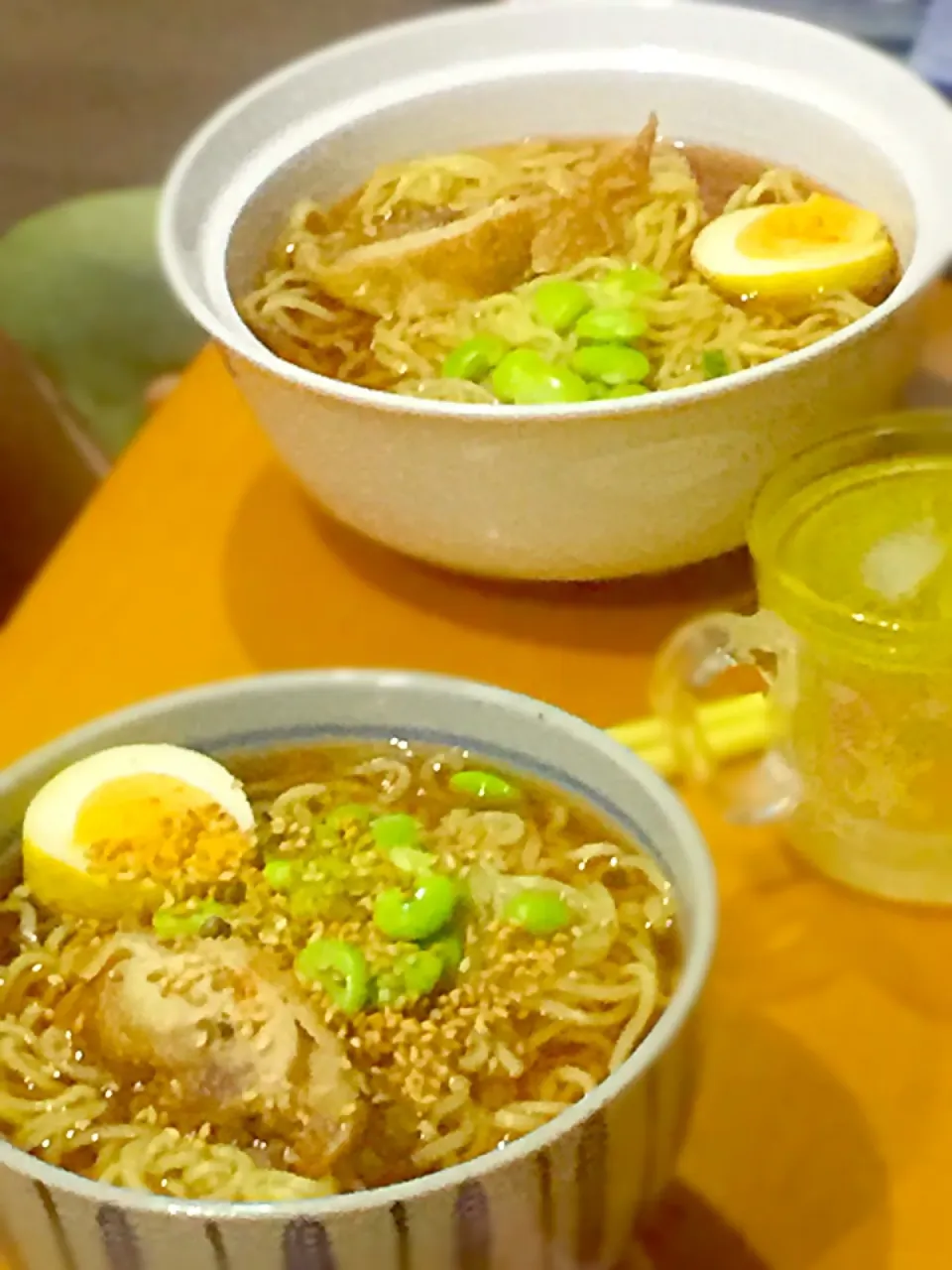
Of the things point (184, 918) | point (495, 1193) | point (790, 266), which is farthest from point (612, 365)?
point (495, 1193)

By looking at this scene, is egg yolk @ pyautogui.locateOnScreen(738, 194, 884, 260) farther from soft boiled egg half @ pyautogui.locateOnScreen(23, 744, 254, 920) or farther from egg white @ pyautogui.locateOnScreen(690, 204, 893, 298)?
soft boiled egg half @ pyautogui.locateOnScreen(23, 744, 254, 920)

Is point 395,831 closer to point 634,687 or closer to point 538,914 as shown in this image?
point 538,914

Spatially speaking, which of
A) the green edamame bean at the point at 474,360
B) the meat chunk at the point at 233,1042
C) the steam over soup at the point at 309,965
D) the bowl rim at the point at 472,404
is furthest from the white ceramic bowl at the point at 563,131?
the meat chunk at the point at 233,1042

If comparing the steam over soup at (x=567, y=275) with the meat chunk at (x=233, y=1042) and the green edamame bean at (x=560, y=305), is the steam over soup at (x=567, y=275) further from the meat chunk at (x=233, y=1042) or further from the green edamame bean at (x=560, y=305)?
the meat chunk at (x=233, y=1042)

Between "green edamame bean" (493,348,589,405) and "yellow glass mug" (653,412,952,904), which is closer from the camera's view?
"yellow glass mug" (653,412,952,904)

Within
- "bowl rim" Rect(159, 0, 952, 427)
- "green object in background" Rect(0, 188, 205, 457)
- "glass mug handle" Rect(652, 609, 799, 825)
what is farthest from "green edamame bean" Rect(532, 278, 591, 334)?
"green object in background" Rect(0, 188, 205, 457)

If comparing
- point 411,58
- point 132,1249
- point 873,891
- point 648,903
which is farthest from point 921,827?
point 411,58
